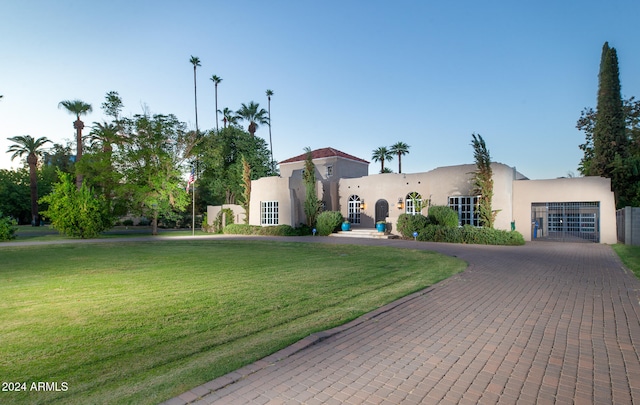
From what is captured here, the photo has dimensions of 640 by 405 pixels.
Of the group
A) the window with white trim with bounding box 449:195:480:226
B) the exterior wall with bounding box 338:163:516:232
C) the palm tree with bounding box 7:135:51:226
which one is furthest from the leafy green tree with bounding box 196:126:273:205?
the palm tree with bounding box 7:135:51:226

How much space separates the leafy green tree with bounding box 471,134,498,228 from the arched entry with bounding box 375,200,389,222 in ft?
27.4

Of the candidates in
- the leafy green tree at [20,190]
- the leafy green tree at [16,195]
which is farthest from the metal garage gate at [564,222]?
the leafy green tree at [16,195]

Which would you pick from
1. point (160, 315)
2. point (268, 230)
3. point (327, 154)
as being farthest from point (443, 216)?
point (160, 315)

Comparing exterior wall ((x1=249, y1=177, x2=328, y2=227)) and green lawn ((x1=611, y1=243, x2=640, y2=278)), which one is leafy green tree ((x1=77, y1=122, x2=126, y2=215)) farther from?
green lawn ((x1=611, y1=243, x2=640, y2=278))

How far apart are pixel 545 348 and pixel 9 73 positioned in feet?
73.7

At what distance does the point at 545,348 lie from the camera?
414 centimetres

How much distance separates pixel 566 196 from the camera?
1903 cm

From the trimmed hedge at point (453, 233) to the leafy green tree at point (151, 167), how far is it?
59.4 ft

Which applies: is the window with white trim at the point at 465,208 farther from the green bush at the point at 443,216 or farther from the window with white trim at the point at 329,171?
the window with white trim at the point at 329,171

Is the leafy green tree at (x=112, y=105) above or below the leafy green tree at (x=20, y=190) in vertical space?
above

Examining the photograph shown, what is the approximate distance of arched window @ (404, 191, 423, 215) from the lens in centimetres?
2294

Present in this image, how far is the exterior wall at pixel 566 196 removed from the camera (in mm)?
18297

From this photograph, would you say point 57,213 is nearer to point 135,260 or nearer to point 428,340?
point 135,260

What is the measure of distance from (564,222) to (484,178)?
8835 mm
